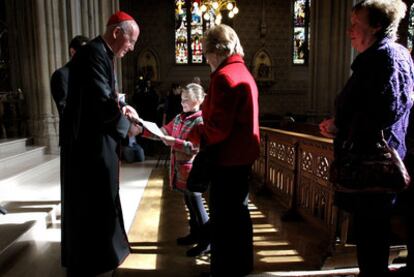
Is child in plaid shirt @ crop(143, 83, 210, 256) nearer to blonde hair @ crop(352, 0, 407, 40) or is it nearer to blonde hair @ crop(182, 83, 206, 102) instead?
blonde hair @ crop(182, 83, 206, 102)

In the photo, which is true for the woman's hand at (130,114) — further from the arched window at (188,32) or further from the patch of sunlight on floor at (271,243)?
the arched window at (188,32)

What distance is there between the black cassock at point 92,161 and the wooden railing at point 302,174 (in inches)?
78.6

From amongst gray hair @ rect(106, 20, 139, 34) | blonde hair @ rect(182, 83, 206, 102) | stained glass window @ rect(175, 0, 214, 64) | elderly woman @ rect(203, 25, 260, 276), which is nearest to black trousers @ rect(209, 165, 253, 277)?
elderly woman @ rect(203, 25, 260, 276)

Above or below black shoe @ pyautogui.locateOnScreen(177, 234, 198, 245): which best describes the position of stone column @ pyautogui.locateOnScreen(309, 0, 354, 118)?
above

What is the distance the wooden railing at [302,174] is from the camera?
3.56m

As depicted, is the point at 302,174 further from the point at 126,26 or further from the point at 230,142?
the point at 126,26

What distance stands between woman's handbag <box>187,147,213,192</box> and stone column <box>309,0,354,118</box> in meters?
9.72

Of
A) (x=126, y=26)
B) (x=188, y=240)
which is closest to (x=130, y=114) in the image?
(x=126, y=26)

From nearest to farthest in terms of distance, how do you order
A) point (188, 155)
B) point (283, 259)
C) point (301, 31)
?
1. point (188, 155)
2. point (283, 259)
3. point (301, 31)

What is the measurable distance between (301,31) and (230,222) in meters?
16.3

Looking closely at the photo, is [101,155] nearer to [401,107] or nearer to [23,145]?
[401,107]

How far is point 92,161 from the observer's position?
210 cm

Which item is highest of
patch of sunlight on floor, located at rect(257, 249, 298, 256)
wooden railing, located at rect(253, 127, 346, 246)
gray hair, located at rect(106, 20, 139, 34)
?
gray hair, located at rect(106, 20, 139, 34)

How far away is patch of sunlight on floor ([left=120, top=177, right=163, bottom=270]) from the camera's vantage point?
9.34 feet
